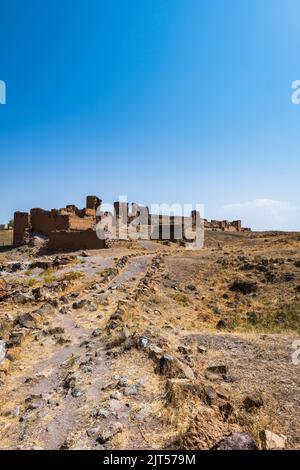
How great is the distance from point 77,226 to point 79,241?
15.7ft

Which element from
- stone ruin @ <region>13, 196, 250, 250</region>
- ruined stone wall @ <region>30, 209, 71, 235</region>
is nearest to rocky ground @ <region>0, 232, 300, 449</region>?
stone ruin @ <region>13, 196, 250, 250</region>

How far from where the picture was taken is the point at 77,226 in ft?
110

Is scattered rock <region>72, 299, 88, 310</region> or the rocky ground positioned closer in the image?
the rocky ground

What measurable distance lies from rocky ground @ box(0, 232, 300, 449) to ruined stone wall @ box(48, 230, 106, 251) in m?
13.1

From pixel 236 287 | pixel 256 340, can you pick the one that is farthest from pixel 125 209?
pixel 256 340

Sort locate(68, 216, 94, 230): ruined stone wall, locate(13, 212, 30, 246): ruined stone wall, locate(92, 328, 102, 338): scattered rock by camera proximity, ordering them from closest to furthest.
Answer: locate(92, 328, 102, 338): scattered rock
locate(68, 216, 94, 230): ruined stone wall
locate(13, 212, 30, 246): ruined stone wall

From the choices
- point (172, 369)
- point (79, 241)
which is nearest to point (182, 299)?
point (172, 369)

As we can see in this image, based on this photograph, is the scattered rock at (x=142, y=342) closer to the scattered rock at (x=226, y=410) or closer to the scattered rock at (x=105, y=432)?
the scattered rock at (x=226, y=410)

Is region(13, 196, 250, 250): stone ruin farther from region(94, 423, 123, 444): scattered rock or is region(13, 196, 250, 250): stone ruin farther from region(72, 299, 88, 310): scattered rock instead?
region(94, 423, 123, 444): scattered rock

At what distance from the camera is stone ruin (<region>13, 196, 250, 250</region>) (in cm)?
2906

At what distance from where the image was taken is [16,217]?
34.9m

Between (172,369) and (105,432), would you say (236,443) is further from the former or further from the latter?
(172,369)

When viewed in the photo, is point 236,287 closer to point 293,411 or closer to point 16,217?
point 293,411

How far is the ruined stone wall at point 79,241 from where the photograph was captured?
2884 cm
